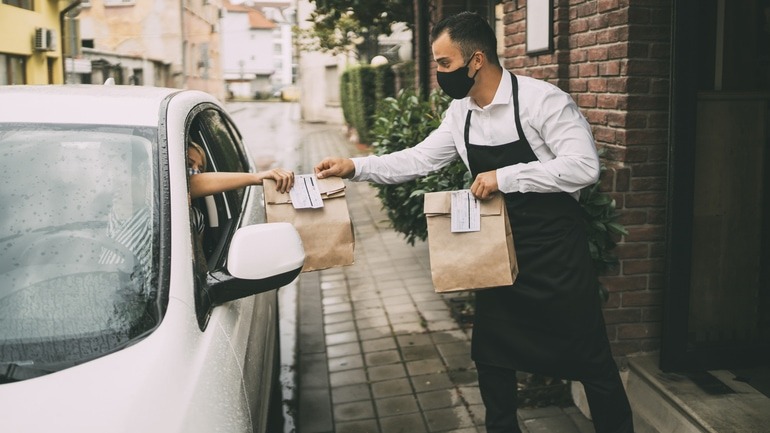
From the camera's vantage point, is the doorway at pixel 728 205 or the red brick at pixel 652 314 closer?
the doorway at pixel 728 205

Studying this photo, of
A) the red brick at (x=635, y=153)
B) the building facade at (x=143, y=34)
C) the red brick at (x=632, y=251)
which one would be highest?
the building facade at (x=143, y=34)

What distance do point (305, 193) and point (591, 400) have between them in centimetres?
144

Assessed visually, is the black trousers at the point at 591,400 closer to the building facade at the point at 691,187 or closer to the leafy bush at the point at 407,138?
the building facade at the point at 691,187

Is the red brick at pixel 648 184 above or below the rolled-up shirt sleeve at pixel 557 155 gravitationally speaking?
below

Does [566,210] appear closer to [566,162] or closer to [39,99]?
[566,162]

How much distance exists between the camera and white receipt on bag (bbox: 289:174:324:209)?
3.02 m

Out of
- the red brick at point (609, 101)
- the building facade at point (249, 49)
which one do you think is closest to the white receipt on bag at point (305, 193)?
the red brick at point (609, 101)

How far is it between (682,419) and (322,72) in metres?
33.8

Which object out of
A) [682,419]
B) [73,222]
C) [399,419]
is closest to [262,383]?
[73,222]

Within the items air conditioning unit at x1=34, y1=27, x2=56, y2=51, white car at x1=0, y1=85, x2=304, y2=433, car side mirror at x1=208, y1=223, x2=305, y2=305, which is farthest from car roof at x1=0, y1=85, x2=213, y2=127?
air conditioning unit at x1=34, y1=27, x2=56, y2=51

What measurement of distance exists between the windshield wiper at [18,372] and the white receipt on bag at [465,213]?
153 centimetres

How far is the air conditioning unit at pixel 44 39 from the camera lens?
59.2ft

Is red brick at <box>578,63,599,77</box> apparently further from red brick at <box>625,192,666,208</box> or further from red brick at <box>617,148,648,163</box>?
red brick at <box>625,192,666,208</box>

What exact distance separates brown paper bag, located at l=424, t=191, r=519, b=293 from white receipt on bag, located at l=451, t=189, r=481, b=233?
0.02 meters
